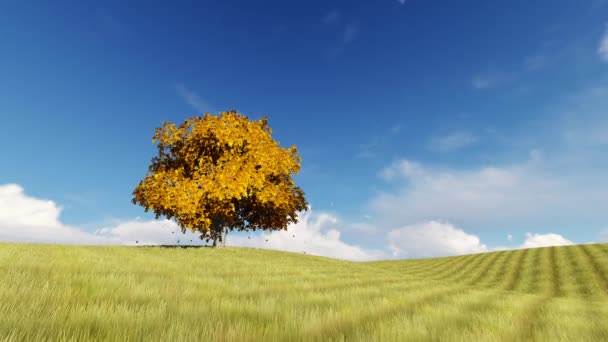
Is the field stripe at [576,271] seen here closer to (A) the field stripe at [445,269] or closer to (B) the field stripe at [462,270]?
(B) the field stripe at [462,270]

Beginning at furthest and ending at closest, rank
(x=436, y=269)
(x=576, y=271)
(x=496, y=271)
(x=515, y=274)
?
(x=436, y=269)
(x=496, y=271)
(x=515, y=274)
(x=576, y=271)

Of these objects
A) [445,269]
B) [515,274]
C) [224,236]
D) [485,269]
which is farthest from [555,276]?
[224,236]

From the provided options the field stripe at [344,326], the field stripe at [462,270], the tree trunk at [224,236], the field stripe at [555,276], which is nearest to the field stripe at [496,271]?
the field stripe at [462,270]

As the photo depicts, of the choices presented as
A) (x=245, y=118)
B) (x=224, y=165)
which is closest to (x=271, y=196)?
(x=224, y=165)

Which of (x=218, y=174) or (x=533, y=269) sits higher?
(x=218, y=174)

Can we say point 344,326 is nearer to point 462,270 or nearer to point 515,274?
point 515,274

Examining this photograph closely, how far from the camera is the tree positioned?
24078 millimetres

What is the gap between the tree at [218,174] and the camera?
79.0 ft

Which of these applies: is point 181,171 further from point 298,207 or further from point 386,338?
point 386,338

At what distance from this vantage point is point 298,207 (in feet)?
100

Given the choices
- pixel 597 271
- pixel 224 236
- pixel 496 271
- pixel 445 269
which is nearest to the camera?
pixel 224 236

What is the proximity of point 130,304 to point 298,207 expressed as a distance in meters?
26.9

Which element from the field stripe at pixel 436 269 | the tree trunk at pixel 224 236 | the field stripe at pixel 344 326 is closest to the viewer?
the field stripe at pixel 344 326

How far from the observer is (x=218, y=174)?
2428cm
